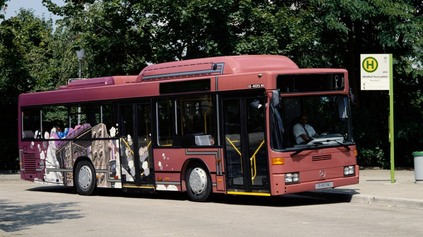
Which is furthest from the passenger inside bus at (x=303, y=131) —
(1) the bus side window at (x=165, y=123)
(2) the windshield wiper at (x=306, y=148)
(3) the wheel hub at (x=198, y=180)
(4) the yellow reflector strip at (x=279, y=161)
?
(1) the bus side window at (x=165, y=123)

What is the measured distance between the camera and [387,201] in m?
17.1

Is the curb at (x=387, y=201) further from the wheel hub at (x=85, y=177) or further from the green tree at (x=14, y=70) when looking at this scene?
the green tree at (x=14, y=70)

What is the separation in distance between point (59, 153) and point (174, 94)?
219 inches

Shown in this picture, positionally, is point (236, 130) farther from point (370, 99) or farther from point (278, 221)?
point (370, 99)

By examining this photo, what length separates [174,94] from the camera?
778 inches

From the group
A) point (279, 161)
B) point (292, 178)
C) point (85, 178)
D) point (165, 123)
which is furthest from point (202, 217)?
point (85, 178)

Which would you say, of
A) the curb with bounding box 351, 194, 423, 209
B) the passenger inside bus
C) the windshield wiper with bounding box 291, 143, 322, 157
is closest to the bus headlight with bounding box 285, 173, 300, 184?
the windshield wiper with bounding box 291, 143, 322, 157

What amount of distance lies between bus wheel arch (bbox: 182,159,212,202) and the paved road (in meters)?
0.25

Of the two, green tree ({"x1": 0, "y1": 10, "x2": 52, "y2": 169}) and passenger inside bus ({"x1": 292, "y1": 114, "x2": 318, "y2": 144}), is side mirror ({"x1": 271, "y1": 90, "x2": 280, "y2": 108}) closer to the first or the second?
passenger inside bus ({"x1": 292, "y1": 114, "x2": 318, "y2": 144})

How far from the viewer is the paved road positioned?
13.3m

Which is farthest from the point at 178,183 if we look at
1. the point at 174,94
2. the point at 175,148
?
the point at 174,94

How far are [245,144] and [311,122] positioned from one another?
143 centimetres

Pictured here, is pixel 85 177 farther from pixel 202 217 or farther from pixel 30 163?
pixel 202 217

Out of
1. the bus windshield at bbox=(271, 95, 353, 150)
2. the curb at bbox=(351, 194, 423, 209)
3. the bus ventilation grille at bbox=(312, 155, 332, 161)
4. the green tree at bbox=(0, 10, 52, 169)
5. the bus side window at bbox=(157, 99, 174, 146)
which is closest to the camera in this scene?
the curb at bbox=(351, 194, 423, 209)
